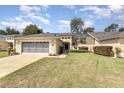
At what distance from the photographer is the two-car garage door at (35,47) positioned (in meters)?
22.2

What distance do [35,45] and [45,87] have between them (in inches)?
658

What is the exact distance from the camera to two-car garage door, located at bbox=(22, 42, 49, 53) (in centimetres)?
2220

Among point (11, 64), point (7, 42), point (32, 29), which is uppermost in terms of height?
point (32, 29)

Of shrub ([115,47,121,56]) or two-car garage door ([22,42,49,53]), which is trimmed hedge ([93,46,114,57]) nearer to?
shrub ([115,47,121,56])

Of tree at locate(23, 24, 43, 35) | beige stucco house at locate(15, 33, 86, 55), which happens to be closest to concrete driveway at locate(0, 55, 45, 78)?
beige stucco house at locate(15, 33, 86, 55)

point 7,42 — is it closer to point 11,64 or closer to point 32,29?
point 32,29

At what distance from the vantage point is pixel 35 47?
22.5m

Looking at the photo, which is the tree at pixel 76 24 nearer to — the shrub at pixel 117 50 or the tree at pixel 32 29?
the tree at pixel 32 29

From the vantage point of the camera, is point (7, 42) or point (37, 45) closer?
point (37, 45)

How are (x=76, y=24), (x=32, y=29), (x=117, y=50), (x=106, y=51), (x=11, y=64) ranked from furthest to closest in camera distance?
1. (x=76, y=24)
2. (x=32, y=29)
3. (x=106, y=51)
4. (x=117, y=50)
5. (x=11, y=64)

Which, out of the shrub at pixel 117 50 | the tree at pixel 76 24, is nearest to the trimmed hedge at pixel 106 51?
→ the shrub at pixel 117 50

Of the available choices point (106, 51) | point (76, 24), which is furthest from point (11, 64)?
point (76, 24)
